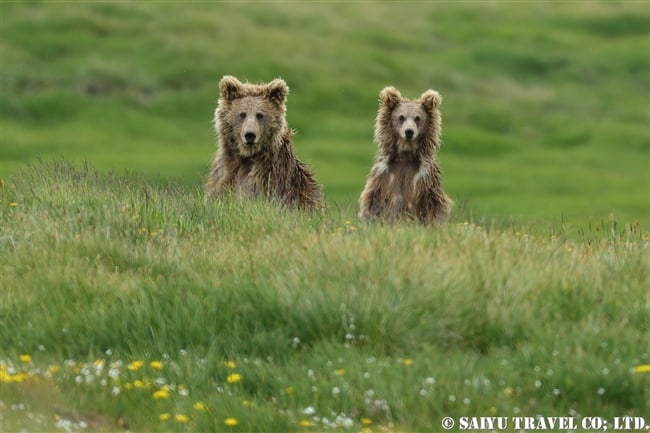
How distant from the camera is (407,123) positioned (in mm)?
12734

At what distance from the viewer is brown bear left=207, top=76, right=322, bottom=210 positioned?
1303 cm

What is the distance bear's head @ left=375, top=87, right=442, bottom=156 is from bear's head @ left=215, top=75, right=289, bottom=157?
120 centimetres

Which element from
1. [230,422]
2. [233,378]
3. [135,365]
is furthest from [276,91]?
[230,422]

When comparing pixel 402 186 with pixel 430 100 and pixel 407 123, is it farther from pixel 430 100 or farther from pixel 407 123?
pixel 430 100

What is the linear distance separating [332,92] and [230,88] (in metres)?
25.1

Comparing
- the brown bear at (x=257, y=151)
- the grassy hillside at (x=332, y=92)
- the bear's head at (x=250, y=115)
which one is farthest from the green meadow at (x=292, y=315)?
the grassy hillside at (x=332, y=92)

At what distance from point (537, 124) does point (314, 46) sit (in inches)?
352

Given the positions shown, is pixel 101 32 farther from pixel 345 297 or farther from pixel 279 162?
pixel 345 297

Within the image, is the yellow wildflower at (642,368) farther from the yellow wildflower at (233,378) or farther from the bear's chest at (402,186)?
the bear's chest at (402,186)

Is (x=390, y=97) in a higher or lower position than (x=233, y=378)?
higher

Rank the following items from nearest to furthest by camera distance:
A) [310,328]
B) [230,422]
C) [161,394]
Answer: [230,422] → [161,394] → [310,328]

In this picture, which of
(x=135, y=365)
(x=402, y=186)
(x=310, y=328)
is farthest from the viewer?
(x=402, y=186)

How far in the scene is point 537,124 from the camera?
1641 inches

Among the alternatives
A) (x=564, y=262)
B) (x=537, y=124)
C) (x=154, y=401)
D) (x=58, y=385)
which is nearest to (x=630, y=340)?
(x=564, y=262)
